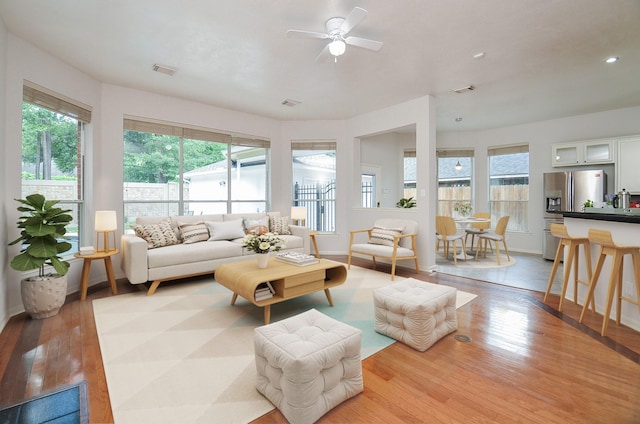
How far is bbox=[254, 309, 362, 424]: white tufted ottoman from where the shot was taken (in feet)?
5.05

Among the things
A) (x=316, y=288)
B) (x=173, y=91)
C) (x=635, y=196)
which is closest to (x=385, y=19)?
(x=316, y=288)

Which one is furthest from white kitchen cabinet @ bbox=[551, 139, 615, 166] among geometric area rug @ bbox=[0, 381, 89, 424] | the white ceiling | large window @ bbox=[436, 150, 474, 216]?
geometric area rug @ bbox=[0, 381, 89, 424]

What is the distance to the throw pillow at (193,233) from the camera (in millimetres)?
4480

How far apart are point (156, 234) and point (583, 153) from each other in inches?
297

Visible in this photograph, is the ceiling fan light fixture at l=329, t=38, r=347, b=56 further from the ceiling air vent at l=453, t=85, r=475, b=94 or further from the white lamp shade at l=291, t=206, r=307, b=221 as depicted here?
the white lamp shade at l=291, t=206, r=307, b=221

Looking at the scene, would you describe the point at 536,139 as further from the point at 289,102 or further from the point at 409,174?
the point at 289,102

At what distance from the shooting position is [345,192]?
6.24 meters

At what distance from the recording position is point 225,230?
15.9ft

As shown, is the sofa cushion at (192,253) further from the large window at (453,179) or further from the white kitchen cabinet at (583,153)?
the white kitchen cabinet at (583,153)

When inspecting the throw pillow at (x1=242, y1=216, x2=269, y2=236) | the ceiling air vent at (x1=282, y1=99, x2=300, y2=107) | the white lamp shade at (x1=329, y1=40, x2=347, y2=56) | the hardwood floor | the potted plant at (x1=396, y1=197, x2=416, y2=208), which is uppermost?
the ceiling air vent at (x1=282, y1=99, x2=300, y2=107)

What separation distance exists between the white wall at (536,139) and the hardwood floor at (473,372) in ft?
13.4

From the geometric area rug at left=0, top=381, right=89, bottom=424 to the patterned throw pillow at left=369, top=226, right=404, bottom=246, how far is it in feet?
12.8

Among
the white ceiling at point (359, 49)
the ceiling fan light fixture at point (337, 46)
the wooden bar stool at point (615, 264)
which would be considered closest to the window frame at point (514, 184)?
the white ceiling at point (359, 49)

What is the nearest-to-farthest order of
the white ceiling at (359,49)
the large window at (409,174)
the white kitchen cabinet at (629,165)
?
the white ceiling at (359,49), the white kitchen cabinet at (629,165), the large window at (409,174)
